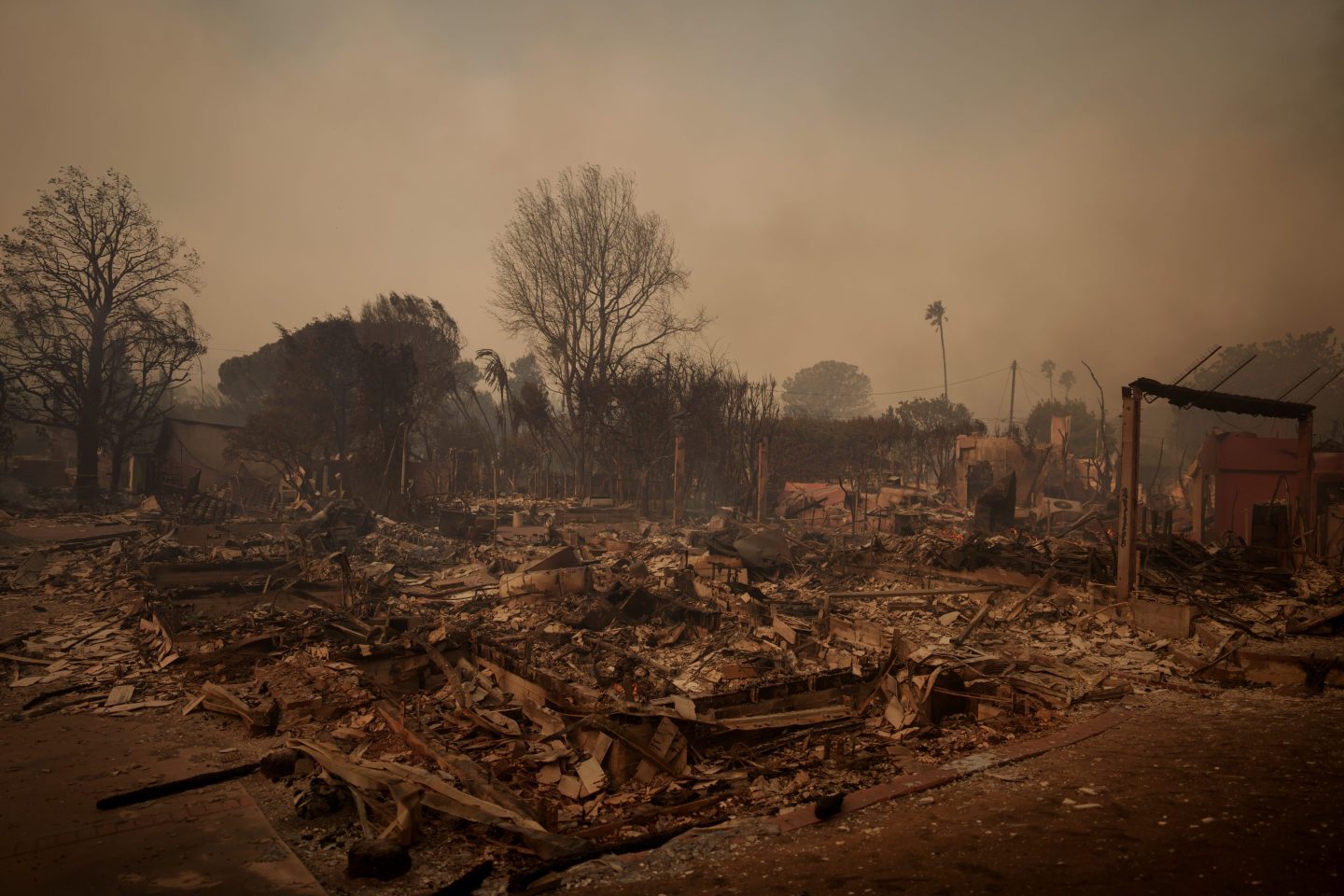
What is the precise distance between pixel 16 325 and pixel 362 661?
84.7 ft

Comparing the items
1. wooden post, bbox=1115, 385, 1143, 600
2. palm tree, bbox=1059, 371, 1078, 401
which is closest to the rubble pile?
wooden post, bbox=1115, 385, 1143, 600

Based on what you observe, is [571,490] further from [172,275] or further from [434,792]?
[434,792]

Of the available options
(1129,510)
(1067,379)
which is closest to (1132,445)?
(1129,510)

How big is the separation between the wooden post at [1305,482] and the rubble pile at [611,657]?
117cm

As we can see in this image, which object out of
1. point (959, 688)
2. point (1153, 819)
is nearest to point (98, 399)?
point (959, 688)

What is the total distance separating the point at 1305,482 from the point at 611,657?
49.7 feet

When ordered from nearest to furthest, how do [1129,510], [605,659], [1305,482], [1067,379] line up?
[605,659], [1129,510], [1305,482], [1067,379]

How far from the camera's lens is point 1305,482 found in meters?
14.7

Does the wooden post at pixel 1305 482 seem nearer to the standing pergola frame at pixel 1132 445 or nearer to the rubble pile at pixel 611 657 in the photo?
the rubble pile at pixel 611 657

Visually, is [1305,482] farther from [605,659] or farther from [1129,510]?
[605,659]

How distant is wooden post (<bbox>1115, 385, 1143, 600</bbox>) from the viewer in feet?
35.0

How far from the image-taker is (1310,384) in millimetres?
47406

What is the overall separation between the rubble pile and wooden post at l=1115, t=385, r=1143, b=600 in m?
0.38

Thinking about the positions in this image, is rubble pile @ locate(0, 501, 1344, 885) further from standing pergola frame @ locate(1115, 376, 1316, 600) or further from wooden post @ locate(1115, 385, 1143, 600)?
standing pergola frame @ locate(1115, 376, 1316, 600)
